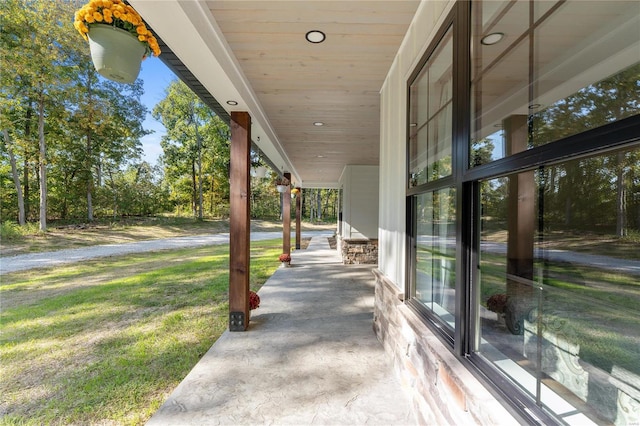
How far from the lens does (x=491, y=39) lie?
1.29 metres

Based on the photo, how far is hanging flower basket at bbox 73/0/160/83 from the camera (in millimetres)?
1264

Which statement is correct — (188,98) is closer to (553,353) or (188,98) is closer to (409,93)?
(409,93)

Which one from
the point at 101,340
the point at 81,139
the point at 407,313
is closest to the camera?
the point at 407,313

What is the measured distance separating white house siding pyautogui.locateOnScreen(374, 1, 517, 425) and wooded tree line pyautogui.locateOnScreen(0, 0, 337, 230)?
47.7 ft

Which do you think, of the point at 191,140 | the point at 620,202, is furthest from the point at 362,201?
the point at 191,140

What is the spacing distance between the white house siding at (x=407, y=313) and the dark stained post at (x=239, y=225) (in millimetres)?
1558

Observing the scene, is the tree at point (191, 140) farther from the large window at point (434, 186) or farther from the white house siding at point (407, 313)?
the large window at point (434, 186)

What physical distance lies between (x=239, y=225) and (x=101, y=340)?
1.99 m

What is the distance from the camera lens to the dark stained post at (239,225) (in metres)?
3.25

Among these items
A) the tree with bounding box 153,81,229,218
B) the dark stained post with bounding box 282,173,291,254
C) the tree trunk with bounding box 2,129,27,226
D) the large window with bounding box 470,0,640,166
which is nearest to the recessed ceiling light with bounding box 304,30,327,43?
the large window with bounding box 470,0,640,166

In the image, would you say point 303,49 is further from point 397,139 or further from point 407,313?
point 407,313

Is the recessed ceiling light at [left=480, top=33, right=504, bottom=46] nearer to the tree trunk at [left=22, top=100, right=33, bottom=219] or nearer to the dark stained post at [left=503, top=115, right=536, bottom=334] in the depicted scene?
the dark stained post at [left=503, top=115, right=536, bottom=334]

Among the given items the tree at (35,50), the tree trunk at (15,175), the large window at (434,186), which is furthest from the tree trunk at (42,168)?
the large window at (434,186)

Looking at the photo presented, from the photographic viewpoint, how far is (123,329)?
343 cm
